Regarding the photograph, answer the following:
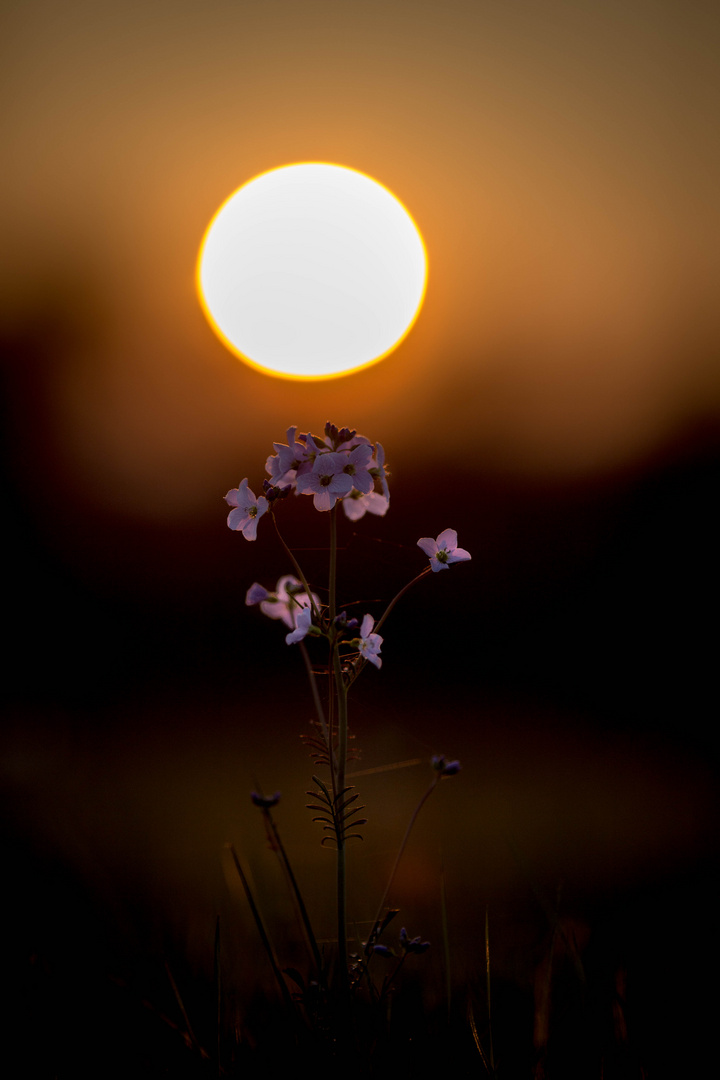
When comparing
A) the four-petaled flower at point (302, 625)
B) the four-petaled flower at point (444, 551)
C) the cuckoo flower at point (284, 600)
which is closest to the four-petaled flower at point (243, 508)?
the cuckoo flower at point (284, 600)

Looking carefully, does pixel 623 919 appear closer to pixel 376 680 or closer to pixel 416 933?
pixel 416 933

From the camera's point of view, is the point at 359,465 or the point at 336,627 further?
the point at 359,465

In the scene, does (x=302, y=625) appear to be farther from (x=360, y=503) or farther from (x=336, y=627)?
(x=360, y=503)

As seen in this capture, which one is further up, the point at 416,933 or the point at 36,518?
the point at 36,518

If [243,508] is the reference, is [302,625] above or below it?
below

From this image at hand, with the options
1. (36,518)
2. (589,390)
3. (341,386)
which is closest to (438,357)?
(341,386)

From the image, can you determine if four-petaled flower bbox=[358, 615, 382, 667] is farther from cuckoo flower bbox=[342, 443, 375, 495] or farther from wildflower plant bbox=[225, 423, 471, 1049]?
cuckoo flower bbox=[342, 443, 375, 495]

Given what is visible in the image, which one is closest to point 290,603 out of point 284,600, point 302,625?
point 284,600

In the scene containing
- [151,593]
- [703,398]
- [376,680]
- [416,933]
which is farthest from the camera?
[703,398]
